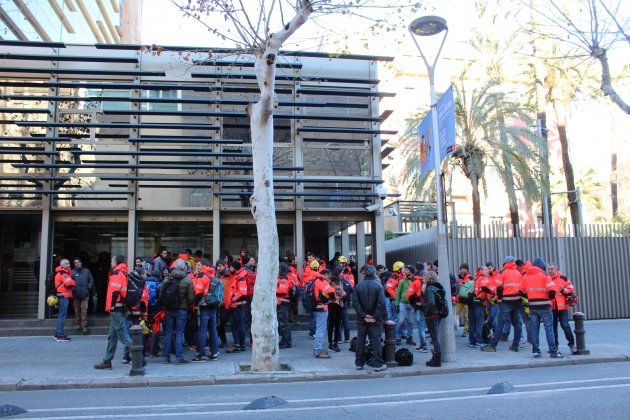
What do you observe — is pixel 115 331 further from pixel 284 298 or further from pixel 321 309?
pixel 321 309

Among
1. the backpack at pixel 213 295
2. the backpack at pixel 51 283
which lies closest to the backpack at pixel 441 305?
the backpack at pixel 213 295

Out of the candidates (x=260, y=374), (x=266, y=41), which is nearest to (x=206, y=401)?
(x=260, y=374)

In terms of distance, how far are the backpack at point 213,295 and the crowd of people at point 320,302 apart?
22mm

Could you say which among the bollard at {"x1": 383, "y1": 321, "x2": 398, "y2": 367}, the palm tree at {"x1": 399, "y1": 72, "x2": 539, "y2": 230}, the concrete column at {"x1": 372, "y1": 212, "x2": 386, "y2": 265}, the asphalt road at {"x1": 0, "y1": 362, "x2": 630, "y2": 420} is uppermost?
the palm tree at {"x1": 399, "y1": 72, "x2": 539, "y2": 230}

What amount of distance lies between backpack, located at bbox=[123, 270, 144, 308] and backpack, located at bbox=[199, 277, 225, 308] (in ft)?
3.92

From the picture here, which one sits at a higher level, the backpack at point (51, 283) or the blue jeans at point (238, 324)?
the backpack at point (51, 283)

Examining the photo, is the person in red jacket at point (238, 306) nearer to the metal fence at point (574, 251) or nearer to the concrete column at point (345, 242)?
the metal fence at point (574, 251)

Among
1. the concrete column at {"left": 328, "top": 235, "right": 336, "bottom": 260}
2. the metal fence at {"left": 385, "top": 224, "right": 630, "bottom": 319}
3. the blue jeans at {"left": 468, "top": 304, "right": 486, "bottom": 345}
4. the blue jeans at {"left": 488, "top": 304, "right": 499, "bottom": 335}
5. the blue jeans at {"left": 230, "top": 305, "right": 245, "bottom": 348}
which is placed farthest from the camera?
the concrete column at {"left": 328, "top": 235, "right": 336, "bottom": 260}

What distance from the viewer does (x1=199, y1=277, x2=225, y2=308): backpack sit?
10656mm

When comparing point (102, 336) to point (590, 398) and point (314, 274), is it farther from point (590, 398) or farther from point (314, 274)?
point (590, 398)

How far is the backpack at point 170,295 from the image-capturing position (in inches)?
396

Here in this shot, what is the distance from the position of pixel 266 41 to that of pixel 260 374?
584 centimetres

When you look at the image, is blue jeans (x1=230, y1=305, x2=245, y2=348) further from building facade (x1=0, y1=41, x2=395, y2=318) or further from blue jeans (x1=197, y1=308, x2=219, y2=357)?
building facade (x1=0, y1=41, x2=395, y2=318)

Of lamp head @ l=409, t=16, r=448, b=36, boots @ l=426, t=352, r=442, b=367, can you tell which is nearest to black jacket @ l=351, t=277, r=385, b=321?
boots @ l=426, t=352, r=442, b=367
